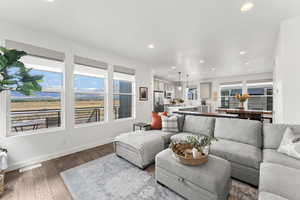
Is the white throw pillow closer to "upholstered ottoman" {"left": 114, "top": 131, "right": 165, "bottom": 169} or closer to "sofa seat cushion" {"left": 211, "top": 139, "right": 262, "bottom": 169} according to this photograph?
"sofa seat cushion" {"left": 211, "top": 139, "right": 262, "bottom": 169}

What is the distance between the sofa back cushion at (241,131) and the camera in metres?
2.19

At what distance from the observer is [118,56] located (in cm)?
396

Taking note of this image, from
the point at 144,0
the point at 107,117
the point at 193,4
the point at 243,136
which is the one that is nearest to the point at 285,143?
the point at 243,136

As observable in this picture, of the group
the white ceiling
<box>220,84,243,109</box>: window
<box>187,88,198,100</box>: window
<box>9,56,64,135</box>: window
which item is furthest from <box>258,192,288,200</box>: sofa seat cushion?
<box>187,88,198,100</box>: window

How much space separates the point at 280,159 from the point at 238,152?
1.48 feet

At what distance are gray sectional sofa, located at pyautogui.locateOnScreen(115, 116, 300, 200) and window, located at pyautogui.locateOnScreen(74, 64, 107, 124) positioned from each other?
4.73ft

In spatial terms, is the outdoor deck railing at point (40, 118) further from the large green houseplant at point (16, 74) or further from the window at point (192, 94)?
the window at point (192, 94)

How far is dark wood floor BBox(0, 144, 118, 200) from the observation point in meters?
1.67

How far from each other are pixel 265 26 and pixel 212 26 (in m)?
1.00

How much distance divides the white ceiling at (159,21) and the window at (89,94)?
0.74m

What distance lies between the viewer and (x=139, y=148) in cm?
221

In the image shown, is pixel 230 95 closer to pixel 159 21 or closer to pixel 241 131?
pixel 241 131

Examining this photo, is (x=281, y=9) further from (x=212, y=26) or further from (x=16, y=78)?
(x=16, y=78)

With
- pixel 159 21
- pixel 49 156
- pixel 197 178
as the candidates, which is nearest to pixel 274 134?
pixel 197 178
